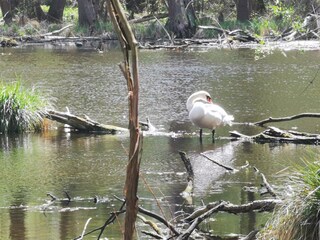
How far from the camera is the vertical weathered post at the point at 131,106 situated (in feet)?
10.5

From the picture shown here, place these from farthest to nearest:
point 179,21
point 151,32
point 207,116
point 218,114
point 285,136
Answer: point 179,21 < point 151,32 < point 218,114 < point 207,116 < point 285,136

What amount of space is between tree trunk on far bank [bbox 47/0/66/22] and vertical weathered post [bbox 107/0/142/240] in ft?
169

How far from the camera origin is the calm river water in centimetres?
884

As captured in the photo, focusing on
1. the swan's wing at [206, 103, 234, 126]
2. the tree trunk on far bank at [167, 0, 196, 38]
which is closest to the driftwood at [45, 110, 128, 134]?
the swan's wing at [206, 103, 234, 126]

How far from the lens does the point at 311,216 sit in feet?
20.1

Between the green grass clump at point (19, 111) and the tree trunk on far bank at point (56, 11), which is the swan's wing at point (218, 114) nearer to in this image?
the green grass clump at point (19, 111)

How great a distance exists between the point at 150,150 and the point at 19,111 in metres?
3.18

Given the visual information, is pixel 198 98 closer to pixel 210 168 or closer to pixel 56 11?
pixel 210 168

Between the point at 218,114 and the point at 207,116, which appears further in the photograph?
the point at 218,114

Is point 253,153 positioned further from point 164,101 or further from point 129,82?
point 129,82

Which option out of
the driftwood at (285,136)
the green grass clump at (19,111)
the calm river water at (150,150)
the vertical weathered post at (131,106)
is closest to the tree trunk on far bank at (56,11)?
the calm river water at (150,150)

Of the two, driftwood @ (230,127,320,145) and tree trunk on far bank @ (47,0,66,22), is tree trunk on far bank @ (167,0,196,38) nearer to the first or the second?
tree trunk on far bank @ (47,0,66,22)

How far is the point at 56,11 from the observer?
55031 mm

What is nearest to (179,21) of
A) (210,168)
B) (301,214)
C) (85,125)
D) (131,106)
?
(85,125)
